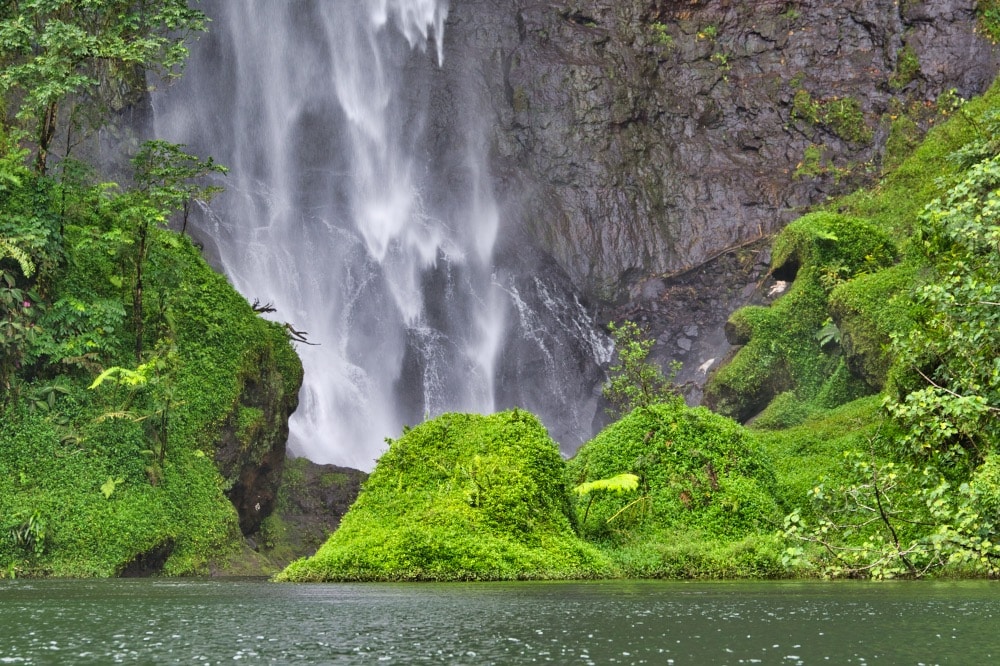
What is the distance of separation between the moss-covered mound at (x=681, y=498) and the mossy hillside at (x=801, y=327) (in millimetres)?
9149

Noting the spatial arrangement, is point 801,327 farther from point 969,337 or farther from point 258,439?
point 969,337

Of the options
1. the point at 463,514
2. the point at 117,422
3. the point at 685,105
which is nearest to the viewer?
the point at 463,514

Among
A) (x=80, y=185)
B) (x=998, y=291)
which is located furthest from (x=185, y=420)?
(x=998, y=291)

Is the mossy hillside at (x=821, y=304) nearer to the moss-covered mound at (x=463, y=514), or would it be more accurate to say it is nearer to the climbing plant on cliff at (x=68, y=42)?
the moss-covered mound at (x=463, y=514)

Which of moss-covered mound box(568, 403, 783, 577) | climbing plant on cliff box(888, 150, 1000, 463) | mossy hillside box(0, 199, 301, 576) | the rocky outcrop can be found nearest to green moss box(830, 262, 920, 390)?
moss-covered mound box(568, 403, 783, 577)

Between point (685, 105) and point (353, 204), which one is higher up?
point (685, 105)

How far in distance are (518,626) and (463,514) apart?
22.1 ft

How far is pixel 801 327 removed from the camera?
81.7 feet

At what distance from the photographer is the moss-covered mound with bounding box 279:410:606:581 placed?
12.6 metres

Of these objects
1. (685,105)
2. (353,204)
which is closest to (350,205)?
(353,204)

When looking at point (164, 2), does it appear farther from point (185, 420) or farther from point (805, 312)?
point (805, 312)

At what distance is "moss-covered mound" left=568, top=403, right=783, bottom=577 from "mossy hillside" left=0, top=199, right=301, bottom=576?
7.51 meters

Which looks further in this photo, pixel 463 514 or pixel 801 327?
pixel 801 327

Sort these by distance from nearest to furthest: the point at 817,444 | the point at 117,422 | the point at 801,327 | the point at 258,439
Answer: the point at 117,422, the point at 817,444, the point at 258,439, the point at 801,327
